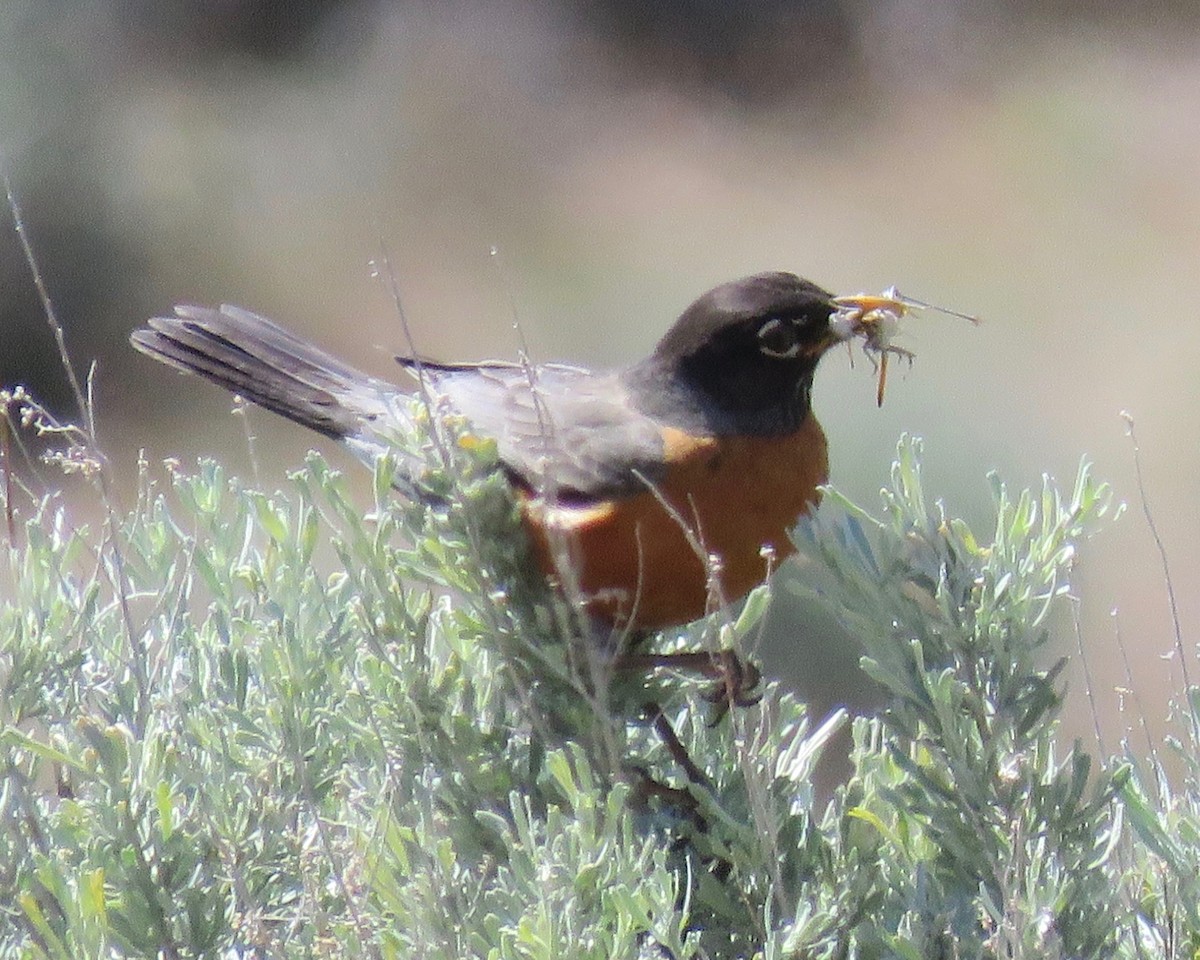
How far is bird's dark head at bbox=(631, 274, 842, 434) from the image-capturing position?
251cm

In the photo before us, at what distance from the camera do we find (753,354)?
2574 mm

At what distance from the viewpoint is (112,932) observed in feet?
5.67

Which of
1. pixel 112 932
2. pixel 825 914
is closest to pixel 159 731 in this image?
pixel 112 932

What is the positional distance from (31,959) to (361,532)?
58 cm

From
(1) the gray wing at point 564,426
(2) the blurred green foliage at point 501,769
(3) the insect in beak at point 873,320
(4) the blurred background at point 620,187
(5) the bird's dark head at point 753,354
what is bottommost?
(4) the blurred background at point 620,187

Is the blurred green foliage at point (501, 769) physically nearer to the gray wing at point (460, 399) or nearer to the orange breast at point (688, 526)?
the orange breast at point (688, 526)

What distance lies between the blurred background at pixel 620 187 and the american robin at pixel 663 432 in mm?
4059

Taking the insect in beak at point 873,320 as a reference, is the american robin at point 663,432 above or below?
below

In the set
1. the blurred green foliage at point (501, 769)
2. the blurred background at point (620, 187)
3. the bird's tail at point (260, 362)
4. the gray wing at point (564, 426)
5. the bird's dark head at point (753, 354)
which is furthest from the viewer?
the blurred background at point (620, 187)

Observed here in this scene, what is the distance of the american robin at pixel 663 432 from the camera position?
222 centimetres

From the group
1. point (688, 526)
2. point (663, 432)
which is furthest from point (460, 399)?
point (688, 526)

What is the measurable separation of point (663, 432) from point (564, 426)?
15 centimetres

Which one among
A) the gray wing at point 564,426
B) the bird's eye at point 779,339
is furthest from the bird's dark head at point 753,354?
the gray wing at point 564,426

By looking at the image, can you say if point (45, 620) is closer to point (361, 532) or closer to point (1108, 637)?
point (361, 532)
